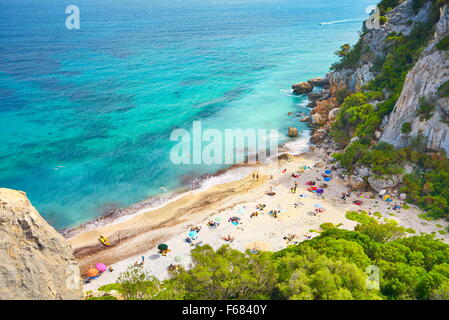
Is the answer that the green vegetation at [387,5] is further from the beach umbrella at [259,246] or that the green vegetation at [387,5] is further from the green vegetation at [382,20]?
the beach umbrella at [259,246]

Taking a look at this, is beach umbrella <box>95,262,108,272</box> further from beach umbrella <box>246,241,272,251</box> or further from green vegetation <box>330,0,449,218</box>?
green vegetation <box>330,0,449,218</box>

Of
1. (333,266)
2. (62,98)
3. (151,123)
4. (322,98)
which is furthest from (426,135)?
(62,98)

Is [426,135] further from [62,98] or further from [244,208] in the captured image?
[62,98]

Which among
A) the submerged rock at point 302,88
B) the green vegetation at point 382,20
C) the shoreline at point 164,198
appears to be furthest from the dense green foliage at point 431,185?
the submerged rock at point 302,88

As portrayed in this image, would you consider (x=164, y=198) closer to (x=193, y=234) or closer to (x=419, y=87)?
(x=193, y=234)

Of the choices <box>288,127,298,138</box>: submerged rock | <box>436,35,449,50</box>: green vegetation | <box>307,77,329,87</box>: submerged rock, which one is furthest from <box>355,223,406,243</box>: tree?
<box>307,77,329,87</box>: submerged rock

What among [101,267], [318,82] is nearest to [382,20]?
[318,82]

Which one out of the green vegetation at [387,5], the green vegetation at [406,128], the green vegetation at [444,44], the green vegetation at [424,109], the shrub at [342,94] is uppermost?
the green vegetation at [387,5]
